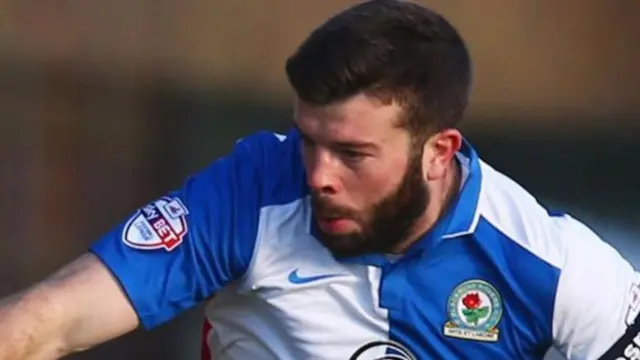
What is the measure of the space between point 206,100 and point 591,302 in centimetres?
107

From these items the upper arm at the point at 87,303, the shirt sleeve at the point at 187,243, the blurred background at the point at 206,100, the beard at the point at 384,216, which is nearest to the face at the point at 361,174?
the beard at the point at 384,216

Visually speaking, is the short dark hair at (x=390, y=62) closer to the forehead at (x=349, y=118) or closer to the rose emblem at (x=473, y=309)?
the forehead at (x=349, y=118)

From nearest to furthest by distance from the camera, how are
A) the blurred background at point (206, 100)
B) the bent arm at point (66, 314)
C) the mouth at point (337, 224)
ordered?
the bent arm at point (66, 314)
the mouth at point (337, 224)
the blurred background at point (206, 100)

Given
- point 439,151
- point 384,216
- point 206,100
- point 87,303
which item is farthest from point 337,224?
point 206,100

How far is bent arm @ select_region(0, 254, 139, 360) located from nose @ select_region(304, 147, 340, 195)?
287mm

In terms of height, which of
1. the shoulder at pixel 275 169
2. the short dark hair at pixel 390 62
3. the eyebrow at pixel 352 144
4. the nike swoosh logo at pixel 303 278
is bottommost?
the nike swoosh logo at pixel 303 278

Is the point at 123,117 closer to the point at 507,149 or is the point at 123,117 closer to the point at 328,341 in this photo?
the point at 507,149

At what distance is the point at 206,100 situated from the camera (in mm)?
2756

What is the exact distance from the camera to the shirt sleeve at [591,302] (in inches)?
74.9

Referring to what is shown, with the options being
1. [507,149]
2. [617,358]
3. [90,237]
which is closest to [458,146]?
[617,358]

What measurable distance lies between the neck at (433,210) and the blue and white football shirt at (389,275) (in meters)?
0.01

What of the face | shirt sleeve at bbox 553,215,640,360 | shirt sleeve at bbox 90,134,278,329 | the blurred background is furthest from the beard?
the blurred background

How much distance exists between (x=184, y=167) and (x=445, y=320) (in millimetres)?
1004

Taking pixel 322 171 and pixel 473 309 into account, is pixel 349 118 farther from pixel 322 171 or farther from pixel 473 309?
pixel 473 309
